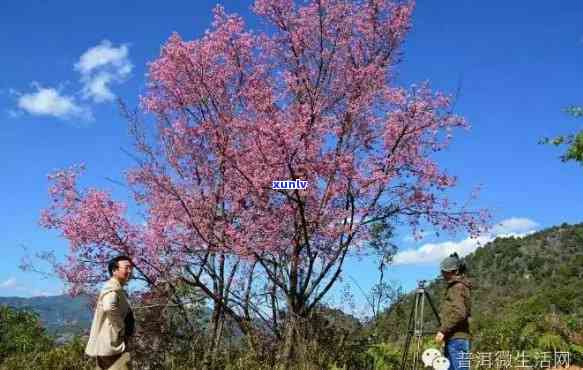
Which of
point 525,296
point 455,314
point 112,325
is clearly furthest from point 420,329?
point 525,296

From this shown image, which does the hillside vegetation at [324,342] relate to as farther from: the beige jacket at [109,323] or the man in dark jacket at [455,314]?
the beige jacket at [109,323]

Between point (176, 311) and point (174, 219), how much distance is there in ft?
5.26

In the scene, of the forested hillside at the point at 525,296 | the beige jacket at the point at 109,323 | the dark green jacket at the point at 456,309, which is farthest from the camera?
the forested hillside at the point at 525,296

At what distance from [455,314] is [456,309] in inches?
2.0

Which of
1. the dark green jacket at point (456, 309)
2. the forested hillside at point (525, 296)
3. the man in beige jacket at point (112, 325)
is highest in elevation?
the forested hillside at point (525, 296)

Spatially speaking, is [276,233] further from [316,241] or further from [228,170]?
Result: [228,170]

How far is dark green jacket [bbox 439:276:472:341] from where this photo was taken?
20.6 feet

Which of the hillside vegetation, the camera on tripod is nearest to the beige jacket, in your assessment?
the camera on tripod

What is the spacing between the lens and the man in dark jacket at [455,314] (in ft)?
20.6

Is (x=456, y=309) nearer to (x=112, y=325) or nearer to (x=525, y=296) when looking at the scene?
(x=112, y=325)

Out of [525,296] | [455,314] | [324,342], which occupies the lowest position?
[324,342]

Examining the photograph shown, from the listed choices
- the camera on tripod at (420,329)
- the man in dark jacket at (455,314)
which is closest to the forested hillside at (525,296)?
the camera on tripod at (420,329)

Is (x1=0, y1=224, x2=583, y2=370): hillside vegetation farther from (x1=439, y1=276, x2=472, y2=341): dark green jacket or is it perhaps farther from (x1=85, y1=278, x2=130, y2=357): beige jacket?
(x1=85, y1=278, x2=130, y2=357): beige jacket

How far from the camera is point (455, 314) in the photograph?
20.6ft
